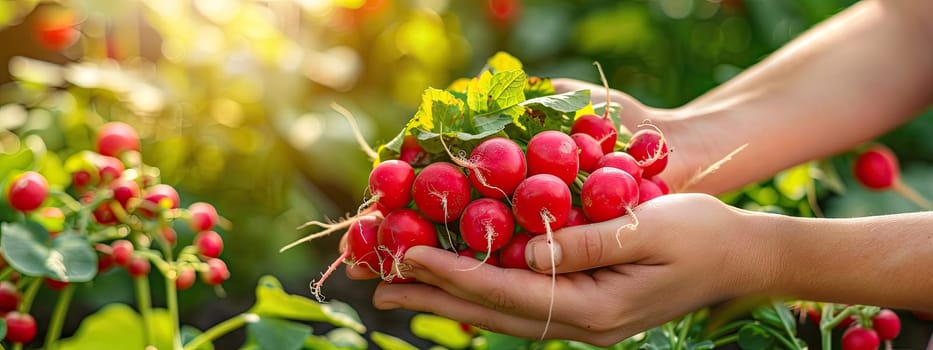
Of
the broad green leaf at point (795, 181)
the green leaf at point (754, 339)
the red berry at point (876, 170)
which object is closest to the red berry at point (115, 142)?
the green leaf at point (754, 339)

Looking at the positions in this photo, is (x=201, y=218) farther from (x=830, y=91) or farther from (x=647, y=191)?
(x=830, y=91)

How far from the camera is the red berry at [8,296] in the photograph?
117 cm

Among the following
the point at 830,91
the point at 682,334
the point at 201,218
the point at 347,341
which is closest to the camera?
the point at 682,334

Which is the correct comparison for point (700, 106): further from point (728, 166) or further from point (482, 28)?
point (482, 28)

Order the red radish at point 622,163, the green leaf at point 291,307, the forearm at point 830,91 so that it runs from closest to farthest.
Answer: the red radish at point 622,163
the green leaf at point 291,307
the forearm at point 830,91

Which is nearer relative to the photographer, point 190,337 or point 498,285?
point 498,285

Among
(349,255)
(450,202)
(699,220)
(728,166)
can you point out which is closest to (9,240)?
(349,255)

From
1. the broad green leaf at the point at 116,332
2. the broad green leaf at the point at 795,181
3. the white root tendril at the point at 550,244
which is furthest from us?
the broad green leaf at the point at 795,181

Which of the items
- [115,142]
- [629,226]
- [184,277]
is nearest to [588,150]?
[629,226]

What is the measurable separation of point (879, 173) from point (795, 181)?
0.71 feet

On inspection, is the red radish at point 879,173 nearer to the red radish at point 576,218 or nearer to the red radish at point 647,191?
the red radish at point 647,191

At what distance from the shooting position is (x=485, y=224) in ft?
3.18

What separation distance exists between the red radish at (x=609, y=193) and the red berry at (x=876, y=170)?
1040mm

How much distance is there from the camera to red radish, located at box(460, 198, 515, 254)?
973mm
